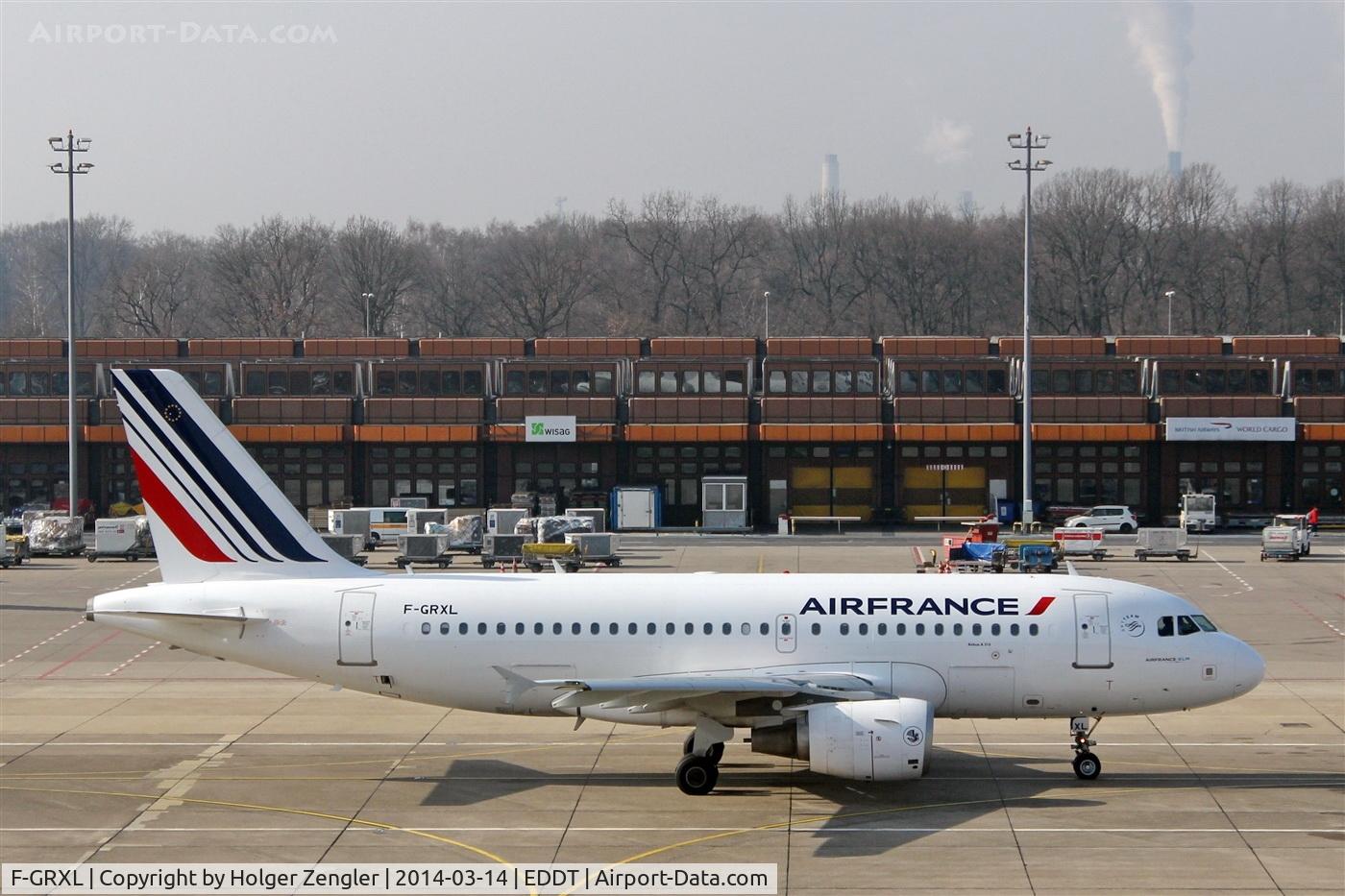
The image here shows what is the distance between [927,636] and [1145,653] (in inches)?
164

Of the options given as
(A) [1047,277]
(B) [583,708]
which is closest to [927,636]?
(B) [583,708]

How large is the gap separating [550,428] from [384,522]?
12.4 m

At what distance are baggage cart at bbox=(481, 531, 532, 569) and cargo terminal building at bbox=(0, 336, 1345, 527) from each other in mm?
22111

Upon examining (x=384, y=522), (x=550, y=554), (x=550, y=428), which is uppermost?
(x=550, y=428)

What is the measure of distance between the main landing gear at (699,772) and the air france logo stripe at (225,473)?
28.7 feet

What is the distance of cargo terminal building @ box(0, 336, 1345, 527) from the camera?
88125 millimetres

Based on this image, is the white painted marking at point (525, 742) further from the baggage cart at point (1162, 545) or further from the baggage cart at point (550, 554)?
the baggage cart at point (1162, 545)

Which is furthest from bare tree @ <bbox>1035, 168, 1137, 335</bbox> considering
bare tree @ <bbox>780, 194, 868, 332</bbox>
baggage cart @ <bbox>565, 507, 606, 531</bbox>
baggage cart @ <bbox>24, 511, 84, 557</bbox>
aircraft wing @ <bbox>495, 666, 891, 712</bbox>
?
aircraft wing @ <bbox>495, 666, 891, 712</bbox>

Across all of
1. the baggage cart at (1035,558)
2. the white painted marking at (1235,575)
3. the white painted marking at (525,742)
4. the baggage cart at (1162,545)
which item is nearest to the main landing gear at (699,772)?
the white painted marking at (525,742)

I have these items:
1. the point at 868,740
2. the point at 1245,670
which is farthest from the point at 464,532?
the point at 1245,670

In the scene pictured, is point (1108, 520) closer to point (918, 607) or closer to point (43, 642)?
point (43, 642)

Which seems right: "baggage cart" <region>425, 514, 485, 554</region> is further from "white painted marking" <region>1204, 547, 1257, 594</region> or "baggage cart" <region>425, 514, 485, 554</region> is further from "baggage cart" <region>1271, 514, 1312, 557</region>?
"baggage cart" <region>1271, 514, 1312, 557</region>

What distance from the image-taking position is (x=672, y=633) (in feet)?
97.1

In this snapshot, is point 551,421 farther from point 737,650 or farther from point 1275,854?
point 1275,854
